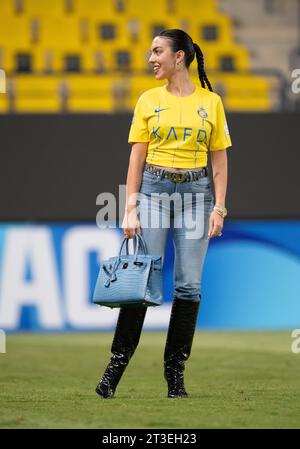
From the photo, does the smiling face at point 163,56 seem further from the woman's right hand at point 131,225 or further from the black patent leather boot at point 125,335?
the black patent leather boot at point 125,335

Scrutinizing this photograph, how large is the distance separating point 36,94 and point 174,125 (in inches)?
293

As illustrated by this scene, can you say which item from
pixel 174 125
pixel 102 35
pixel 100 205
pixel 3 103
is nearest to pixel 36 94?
pixel 3 103

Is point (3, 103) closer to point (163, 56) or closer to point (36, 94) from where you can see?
point (36, 94)

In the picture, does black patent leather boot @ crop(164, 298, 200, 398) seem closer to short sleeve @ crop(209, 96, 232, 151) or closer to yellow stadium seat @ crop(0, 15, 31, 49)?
short sleeve @ crop(209, 96, 232, 151)

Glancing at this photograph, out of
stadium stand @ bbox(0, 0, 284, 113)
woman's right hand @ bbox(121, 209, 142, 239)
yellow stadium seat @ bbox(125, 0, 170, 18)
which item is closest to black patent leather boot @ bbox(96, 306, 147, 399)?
woman's right hand @ bbox(121, 209, 142, 239)

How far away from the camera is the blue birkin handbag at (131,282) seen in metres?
5.29

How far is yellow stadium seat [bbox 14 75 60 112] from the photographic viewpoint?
500 inches

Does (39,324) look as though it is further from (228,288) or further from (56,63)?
(56,63)

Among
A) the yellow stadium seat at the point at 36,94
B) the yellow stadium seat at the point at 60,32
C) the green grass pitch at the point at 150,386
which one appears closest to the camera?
the green grass pitch at the point at 150,386

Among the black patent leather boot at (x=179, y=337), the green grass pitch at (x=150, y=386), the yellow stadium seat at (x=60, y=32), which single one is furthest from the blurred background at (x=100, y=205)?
the black patent leather boot at (x=179, y=337)

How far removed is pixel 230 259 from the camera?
488 inches

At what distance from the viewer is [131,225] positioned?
546 centimetres
